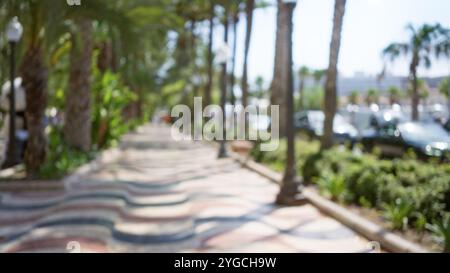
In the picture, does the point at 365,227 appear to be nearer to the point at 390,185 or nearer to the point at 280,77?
the point at 390,185

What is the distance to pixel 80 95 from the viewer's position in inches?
509

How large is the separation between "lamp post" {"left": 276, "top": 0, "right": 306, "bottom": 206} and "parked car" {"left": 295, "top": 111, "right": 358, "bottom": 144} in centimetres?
1061

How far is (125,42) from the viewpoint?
9.52 m

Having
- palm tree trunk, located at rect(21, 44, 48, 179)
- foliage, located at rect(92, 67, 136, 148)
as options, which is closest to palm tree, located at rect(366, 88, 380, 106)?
palm tree trunk, located at rect(21, 44, 48, 179)

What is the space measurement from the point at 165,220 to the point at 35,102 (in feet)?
15.6

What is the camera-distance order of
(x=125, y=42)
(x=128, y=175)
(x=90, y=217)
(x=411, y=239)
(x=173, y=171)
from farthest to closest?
(x=173, y=171)
(x=128, y=175)
(x=125, y=42)
(x=90, y=217)
(x=411, y=239)

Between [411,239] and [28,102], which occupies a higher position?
[28,102]

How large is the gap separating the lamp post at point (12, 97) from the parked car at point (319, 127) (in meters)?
11.3

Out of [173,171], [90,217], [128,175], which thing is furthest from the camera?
[173,171]

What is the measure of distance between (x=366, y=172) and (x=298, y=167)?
9.72ft
